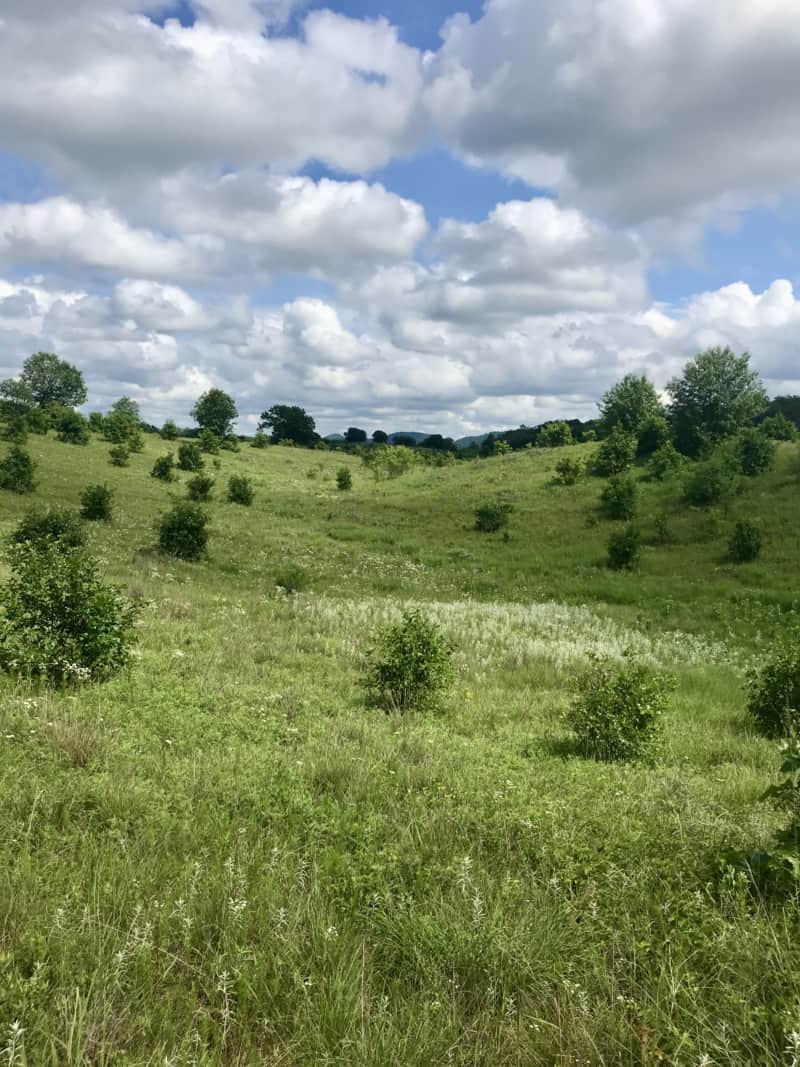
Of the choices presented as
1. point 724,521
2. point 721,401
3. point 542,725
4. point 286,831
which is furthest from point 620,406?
point 286,831

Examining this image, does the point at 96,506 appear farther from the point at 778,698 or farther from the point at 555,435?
the point at 555,435

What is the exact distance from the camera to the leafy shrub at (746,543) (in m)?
31.1

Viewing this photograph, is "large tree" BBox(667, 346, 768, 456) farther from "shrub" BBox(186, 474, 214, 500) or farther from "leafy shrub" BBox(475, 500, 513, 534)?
"shrub" BBox(186, 474, 214, 500)

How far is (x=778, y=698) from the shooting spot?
10234 mm

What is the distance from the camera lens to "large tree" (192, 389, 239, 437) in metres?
105

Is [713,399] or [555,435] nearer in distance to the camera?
[713,399]

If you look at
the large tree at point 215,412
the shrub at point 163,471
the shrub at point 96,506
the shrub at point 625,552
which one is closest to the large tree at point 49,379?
the large tree at point 215,412

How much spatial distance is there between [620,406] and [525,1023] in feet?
240

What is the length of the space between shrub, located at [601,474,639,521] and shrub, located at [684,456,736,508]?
357 cm

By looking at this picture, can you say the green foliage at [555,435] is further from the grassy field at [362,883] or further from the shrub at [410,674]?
the shrub at [410,674]

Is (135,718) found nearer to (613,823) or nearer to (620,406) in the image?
(613,823)

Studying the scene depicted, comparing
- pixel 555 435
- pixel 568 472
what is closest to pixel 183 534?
pixel 568 472

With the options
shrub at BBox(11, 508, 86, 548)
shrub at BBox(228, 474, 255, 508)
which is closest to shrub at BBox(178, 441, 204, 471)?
shrub at BBox(228, 474, 255, 508)

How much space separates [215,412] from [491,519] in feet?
252
